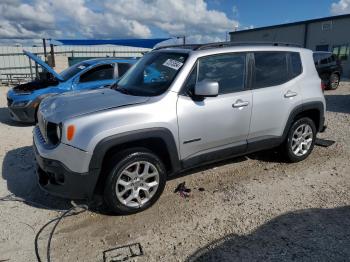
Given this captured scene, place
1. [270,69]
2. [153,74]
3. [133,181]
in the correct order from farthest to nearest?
[270,69] → [153,74] → [133,181]

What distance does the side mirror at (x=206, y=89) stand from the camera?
3.69 m

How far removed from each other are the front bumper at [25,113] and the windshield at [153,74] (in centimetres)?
404

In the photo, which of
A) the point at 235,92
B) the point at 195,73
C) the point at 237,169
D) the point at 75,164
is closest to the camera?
the point at 75,164

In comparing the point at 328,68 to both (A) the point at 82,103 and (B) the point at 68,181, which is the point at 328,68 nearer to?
(A) the point at 82,103

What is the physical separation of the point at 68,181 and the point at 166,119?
1.24 metres

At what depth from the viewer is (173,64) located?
13.3 ft

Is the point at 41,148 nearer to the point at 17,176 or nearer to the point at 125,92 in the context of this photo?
the point at 125,92

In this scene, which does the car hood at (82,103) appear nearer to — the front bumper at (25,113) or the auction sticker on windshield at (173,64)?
the auction sticker on windshield at (173,64)

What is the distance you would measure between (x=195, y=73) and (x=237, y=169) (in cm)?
182

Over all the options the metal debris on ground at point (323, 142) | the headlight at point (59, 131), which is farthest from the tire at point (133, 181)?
the metal debris on ground at point (323, 142)

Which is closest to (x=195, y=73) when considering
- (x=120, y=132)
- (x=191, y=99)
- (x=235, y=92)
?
(x=191, y=99)

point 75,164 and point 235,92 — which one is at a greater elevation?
point 235,92

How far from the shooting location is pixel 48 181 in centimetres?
374

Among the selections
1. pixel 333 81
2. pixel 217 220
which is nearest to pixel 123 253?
pixel 217 220
